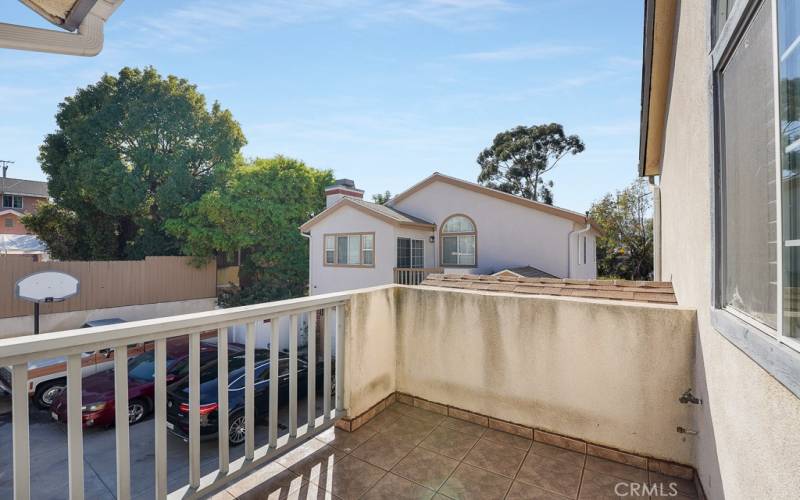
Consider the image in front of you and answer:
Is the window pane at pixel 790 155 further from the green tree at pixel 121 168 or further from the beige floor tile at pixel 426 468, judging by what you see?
the green tree at pixel 121 168

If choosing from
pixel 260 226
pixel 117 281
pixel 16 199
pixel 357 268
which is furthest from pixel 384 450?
pixel 16 199

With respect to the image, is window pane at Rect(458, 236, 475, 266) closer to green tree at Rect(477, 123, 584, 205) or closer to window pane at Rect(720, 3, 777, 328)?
window pane at Rect(720, 3, 777, 328)

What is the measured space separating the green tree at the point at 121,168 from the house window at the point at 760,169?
69.3ft

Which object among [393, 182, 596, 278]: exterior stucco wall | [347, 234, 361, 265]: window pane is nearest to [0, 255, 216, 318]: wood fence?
[347, 234, 361, 265]: window pane

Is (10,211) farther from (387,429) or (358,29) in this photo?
(387,429)

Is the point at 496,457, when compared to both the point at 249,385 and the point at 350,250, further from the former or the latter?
the point at 350,250

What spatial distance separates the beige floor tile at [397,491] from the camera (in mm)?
2275

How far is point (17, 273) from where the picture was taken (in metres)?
13.2

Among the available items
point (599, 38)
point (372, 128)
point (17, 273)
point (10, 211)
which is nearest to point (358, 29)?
point (599, 38)

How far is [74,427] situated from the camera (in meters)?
1.57

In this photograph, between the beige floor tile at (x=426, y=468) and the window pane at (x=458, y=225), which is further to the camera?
the window pane at (x=458, y=225)

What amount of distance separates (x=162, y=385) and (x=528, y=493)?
7.31 feet

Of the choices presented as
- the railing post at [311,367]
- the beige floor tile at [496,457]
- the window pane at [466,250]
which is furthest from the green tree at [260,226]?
the beige floor tile at [496,457]

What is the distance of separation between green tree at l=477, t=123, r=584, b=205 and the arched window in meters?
15.2
